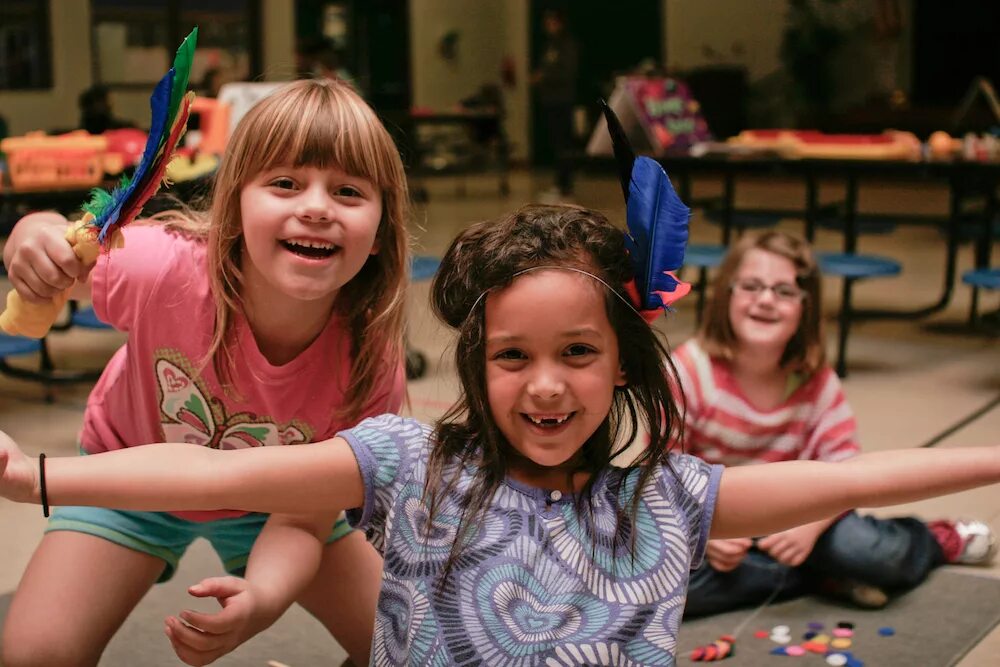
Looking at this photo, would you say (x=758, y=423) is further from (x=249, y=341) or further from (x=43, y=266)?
(x=43, y=266)

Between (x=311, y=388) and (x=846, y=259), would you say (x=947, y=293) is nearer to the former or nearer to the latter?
(x=846, y=259)

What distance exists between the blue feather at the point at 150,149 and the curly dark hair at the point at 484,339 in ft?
1.58

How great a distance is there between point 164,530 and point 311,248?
0.70m

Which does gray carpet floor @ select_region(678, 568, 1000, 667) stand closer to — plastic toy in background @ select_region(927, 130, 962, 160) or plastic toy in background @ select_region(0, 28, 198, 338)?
plastic toy in background @ select_region(0, 28, 198, 338)

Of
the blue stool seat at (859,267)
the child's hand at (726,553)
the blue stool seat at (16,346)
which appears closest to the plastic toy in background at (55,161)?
the blue stool seat at (16,346)

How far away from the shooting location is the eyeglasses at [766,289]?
3330 millimetres

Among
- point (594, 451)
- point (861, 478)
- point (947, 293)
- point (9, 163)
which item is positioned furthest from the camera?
point (947, 293)

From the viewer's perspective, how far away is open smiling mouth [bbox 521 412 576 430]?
178 centimetres

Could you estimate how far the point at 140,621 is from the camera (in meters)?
3.03

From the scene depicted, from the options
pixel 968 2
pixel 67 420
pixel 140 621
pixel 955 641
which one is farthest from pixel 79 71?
pixel 955 641

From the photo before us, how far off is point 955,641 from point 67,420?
A: 353 cm

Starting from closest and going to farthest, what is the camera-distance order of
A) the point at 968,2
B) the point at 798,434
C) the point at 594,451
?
the point at 594,451, the point at 798,434, the point at 968,2

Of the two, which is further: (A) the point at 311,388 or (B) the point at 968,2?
(B) the point at 968,2

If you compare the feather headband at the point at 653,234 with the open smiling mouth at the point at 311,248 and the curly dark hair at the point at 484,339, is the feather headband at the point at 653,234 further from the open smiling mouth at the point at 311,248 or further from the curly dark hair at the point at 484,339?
the open smiling mouth at the point at 311,248
